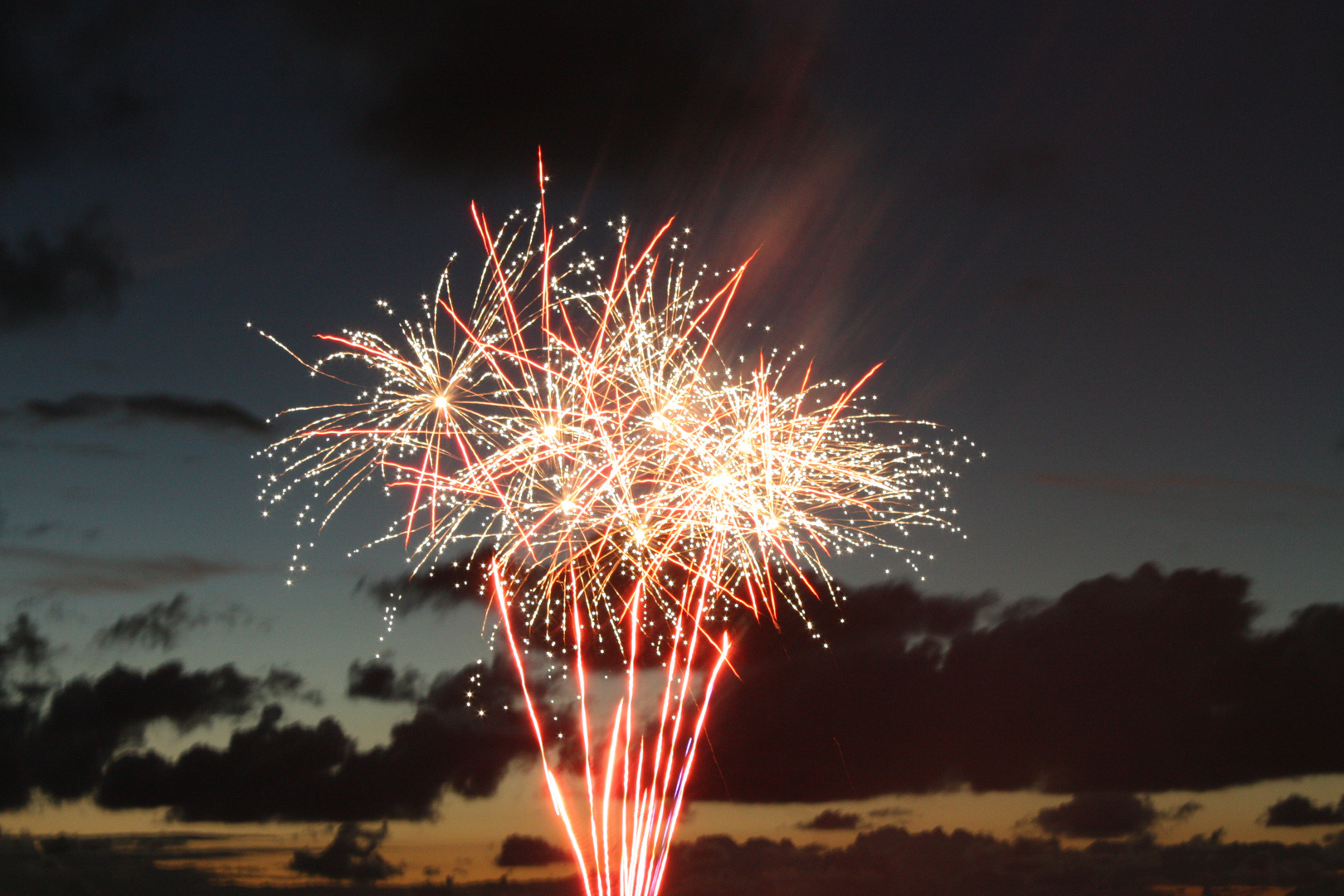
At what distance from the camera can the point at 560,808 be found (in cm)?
Result: 2166

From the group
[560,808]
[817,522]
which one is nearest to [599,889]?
[560,808]

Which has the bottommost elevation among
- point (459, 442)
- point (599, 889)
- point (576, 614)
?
point (599, 889)

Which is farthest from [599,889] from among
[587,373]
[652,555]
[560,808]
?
[587,373]

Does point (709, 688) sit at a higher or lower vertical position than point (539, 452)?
lower

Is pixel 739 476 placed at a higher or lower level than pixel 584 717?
higher

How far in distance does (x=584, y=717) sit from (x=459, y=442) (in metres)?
5.33

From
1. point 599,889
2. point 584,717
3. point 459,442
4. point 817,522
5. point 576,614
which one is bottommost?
point 599,889

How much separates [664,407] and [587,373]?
149 centimetres

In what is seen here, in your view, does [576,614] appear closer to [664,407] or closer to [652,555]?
[652,555]

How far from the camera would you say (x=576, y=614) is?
22.1 meters

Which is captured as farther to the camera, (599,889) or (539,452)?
(539,452)

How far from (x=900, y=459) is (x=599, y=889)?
883 centimetres

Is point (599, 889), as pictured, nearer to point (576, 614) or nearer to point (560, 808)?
point (560, 808)

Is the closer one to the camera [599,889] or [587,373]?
[599,889]
